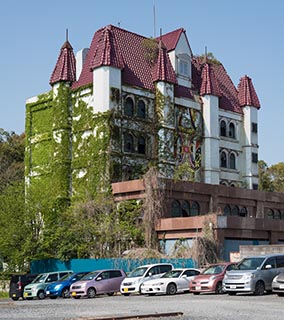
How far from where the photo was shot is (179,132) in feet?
190

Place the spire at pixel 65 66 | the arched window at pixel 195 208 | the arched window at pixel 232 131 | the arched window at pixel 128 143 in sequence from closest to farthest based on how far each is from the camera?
the arched window at pixel 195 208 < the arched window at pixel 128 143 < the spire at pixel 65 66 < the arched window at pixel 232 131

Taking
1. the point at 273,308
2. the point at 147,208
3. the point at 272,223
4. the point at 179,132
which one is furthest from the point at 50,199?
the point at 273,308

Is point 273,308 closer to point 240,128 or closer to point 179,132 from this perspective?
point 179,132

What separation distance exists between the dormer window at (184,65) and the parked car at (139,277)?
28.9m

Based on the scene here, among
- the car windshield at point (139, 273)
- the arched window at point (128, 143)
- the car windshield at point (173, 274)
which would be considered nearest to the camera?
the car windshield at point (173, 274)

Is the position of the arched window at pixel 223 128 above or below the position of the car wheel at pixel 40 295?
above

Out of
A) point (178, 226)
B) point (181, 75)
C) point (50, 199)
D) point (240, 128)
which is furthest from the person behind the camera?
point (240, 128)

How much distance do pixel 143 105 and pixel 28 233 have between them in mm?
15540

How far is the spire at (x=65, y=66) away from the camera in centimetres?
5659

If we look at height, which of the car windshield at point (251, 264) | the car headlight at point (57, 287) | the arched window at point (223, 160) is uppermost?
the arched window at point (223, 160)

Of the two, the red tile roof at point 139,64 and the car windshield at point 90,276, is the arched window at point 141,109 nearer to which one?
the red tile roof at point 139,64

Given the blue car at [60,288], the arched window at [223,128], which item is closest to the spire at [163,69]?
the arched window at [223,128]

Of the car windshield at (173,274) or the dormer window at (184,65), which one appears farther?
the dormer window at (184,65)

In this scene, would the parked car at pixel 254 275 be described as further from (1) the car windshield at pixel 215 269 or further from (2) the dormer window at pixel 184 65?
(2) the dormer window at pixel 184 65
